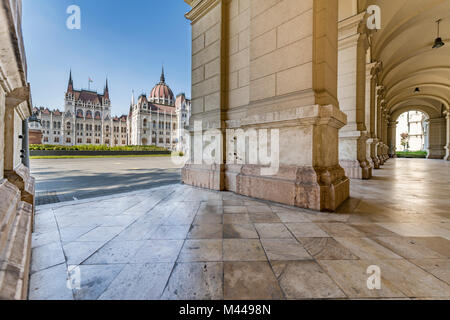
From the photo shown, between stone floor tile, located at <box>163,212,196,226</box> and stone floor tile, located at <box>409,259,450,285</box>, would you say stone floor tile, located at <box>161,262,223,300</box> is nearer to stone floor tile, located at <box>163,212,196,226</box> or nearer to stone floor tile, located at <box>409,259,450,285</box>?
stone floor tile, located at <box>163,212,196,226</box>

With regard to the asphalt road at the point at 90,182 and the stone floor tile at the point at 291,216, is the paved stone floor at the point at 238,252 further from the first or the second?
the asphalt road at the point at 90,182

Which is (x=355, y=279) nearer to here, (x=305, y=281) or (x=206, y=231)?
(x=305, y=281)

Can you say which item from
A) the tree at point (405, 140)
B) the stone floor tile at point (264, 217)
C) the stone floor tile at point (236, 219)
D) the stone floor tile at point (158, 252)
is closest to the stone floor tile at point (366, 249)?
the stone floor tile at point (264, 217)

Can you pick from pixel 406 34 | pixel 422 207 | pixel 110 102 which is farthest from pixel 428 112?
pixel 110 102

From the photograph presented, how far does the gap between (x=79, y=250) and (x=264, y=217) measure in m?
2.53

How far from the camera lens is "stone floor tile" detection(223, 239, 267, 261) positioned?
199 cm

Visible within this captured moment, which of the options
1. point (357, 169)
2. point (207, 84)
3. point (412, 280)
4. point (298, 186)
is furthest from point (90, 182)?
point (357, 169)

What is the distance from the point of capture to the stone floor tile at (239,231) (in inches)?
99.1

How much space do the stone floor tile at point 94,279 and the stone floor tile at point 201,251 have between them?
602 millimetres

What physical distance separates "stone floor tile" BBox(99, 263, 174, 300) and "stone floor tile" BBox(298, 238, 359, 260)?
151cm

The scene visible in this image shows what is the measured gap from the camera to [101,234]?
101 inches

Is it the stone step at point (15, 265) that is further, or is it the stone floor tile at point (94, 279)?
the stone floor tile at point (94, 279)

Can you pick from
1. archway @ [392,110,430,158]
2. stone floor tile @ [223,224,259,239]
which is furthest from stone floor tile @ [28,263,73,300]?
archway @ [392,110,430,158]

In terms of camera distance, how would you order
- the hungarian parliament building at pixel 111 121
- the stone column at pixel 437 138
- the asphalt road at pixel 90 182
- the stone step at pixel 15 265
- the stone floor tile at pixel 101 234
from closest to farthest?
the stone step at pixel 15 265 → the stone floor tile at pixel 101 234 → the asphalt road at pixel 90 182 → the stone column at pixel 437 138 → the hungarian parliament building at pixel 111 121
